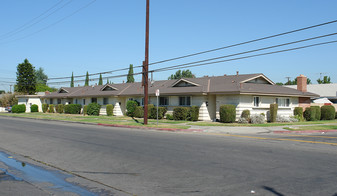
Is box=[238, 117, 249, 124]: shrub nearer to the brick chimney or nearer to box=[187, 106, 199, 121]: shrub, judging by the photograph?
box=[187, 106, 199, 121]: shrub

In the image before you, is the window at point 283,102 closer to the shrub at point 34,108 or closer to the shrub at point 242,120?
the shrub at point 242,120

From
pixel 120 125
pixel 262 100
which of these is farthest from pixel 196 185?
pixel 262 100

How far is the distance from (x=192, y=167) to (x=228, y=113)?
60.6ft

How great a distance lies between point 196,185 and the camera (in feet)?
22.4

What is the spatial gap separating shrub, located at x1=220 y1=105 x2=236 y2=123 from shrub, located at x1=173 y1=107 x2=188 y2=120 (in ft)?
13.3

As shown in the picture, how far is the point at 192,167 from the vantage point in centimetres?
866

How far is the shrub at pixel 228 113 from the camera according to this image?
87.1ft

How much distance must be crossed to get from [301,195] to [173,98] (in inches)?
1046

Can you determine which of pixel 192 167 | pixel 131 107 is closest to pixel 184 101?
pixel 131 107

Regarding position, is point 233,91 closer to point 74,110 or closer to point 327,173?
point 327,173

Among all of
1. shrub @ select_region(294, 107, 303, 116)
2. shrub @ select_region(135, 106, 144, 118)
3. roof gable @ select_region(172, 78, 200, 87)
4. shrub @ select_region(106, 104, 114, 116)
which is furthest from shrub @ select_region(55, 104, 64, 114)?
shrub @ select_region(294, 107, 303, 116)

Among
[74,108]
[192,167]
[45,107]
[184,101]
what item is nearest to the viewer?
[192,167]

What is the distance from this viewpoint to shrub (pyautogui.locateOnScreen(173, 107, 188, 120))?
29.5 meters

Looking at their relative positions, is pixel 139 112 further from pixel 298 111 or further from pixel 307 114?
pixel 307 114
